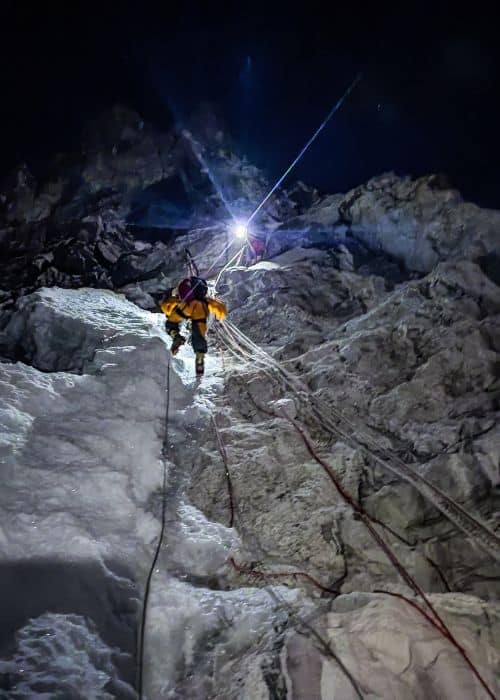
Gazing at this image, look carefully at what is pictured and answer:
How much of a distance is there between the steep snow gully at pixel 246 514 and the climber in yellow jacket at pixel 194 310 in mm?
450

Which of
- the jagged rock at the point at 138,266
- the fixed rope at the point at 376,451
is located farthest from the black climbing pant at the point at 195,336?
the jagged rock at the point at 138,266

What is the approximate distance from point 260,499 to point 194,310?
11.3 feet

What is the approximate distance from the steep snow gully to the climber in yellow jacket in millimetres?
450

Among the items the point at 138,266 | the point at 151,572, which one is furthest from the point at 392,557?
the point at 138,266

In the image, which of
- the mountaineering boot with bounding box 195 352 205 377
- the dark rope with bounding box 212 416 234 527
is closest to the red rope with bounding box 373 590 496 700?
the dark rope with bounding box 212 416 234 527

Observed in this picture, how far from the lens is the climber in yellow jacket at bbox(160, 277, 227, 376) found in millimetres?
6934

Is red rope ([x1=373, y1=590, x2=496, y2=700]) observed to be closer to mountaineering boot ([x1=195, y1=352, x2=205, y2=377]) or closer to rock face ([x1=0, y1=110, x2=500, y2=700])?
rock face ([x1=0, y1=110, x2=500, y2=700])

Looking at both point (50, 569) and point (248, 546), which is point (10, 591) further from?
point (248, 546)

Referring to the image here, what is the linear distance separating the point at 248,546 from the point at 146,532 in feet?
3.40

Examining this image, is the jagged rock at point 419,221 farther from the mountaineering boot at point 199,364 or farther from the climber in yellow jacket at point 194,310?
the mountaineering boot at point 199,364

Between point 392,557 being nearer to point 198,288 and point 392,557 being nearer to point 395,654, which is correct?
point 395,654

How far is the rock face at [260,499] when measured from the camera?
2908mm

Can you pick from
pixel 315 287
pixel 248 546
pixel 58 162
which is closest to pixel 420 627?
pixel 248 546

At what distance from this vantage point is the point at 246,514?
457 cm
